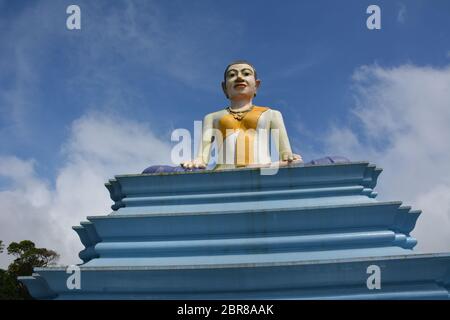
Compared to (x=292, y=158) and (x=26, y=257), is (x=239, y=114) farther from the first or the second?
(x=26, y=257)

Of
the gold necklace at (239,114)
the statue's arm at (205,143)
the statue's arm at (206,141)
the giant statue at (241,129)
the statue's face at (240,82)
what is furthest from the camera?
the statue's face at (240,82)

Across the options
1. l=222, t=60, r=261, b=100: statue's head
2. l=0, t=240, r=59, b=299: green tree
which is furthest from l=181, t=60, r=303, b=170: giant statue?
l=0, t=240, r=59, b=299: green tree

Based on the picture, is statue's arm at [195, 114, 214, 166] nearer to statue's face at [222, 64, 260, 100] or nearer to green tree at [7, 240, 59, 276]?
statue's face at [222, 64, 260, 100]

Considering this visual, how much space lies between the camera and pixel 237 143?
9500 millimetres

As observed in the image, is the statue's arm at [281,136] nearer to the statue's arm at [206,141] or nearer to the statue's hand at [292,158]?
the statue's hand at [292,158]

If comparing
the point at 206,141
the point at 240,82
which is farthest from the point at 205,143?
the point at 240,82

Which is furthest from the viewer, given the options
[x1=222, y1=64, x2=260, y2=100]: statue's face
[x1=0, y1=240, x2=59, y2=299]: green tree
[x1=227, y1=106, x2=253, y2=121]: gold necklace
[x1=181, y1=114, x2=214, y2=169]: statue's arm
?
[x1=0, y1=240, x2=59, y2=299]: green tree

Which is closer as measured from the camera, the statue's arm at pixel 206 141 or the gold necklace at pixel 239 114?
the statue's arm at pixel 206 141

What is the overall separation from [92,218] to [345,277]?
432 cm

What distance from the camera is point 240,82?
401 inches

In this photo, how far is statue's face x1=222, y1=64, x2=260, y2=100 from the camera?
10172 millimetres

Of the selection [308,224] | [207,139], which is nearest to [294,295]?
[308,224]

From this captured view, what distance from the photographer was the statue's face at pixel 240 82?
10.2 meters

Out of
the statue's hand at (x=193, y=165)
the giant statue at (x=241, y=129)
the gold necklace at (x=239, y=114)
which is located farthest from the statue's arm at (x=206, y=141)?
the gold necklace at (x=239, y=114)
